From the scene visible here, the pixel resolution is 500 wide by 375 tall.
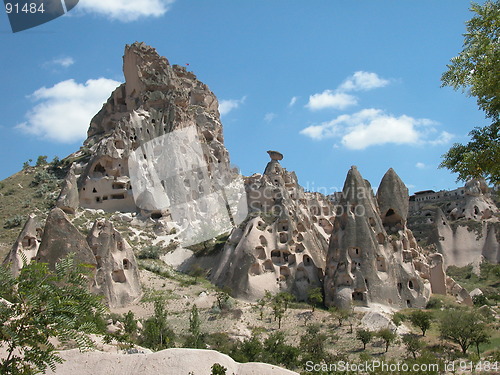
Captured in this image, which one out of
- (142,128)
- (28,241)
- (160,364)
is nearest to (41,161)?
(142,128)

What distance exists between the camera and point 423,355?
2811 cm

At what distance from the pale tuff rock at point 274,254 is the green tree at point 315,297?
1168 millimetres

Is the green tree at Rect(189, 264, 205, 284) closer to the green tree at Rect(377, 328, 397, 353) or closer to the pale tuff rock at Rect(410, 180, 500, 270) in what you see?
the green tree at Rect(377, 328, 397, 353)

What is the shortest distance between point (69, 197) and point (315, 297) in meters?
27.3

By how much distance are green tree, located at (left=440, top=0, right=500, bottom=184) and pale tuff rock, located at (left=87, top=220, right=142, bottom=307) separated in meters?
26.2

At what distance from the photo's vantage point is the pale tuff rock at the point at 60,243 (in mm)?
33875

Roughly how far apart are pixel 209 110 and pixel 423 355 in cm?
6170

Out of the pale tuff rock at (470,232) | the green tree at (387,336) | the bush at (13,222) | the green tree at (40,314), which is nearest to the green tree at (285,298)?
the green tree at (387,336)

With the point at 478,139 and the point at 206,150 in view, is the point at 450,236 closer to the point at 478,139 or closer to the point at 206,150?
the point at 206,150

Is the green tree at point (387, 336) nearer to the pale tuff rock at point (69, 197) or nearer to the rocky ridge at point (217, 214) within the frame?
the rocky ridge at point (217, 214)

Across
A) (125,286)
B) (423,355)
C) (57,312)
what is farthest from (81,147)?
(57,312)

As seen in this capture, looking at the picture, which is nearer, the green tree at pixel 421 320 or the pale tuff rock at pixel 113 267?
the green tree at pixel 421 320

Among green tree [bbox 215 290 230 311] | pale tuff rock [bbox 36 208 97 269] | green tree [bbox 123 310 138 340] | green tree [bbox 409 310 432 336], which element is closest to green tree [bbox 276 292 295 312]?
green tree [bbox 215 290 230 311]

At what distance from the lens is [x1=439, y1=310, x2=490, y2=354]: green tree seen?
30.1 meters
